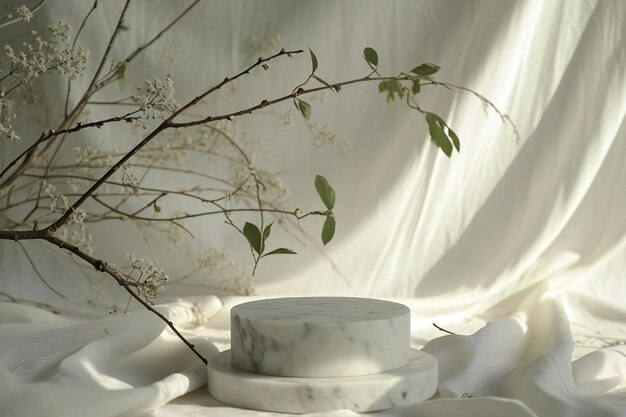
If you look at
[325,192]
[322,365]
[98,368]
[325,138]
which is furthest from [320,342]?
[325,138]

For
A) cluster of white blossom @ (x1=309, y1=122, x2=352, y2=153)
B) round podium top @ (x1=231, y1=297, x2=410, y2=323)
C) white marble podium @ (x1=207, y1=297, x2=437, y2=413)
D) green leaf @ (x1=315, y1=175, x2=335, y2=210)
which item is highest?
cluster of white blossom @ (x1=309, y1=122, x2=352, y2=153)

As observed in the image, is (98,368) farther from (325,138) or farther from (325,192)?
(325,138)

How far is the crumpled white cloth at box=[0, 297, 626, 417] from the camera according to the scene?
930 mm

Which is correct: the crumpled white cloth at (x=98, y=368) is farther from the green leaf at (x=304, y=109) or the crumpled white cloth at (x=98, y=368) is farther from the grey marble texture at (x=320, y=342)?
the green leaf at (x=304, y=109)

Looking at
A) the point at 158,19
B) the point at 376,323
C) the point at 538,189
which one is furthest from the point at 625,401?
the point at 158,19

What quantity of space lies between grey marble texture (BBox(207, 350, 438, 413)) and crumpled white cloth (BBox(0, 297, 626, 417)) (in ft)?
0.05

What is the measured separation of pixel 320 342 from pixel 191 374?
0.63 ft

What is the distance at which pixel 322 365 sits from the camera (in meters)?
0.97

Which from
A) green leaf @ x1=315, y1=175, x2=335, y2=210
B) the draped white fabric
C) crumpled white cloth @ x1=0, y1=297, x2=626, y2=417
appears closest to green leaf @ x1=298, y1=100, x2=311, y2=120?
green leaf @ x1=315, y1=175, x2=335, y2=210

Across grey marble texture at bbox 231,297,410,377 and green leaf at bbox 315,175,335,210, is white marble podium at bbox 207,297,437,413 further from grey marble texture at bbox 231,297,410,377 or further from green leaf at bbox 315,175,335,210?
green leaf at bbox 315,175,335,210

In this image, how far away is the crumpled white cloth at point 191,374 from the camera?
93 centimetres

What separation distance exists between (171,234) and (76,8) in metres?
0.51

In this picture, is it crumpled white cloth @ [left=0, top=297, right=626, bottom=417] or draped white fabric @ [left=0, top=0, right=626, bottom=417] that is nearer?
crumpled white cloth @ [left=0, top=297, right=626, bottom=417]

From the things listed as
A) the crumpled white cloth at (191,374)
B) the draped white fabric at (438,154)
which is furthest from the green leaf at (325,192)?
the draped white fabric at (438,154)
